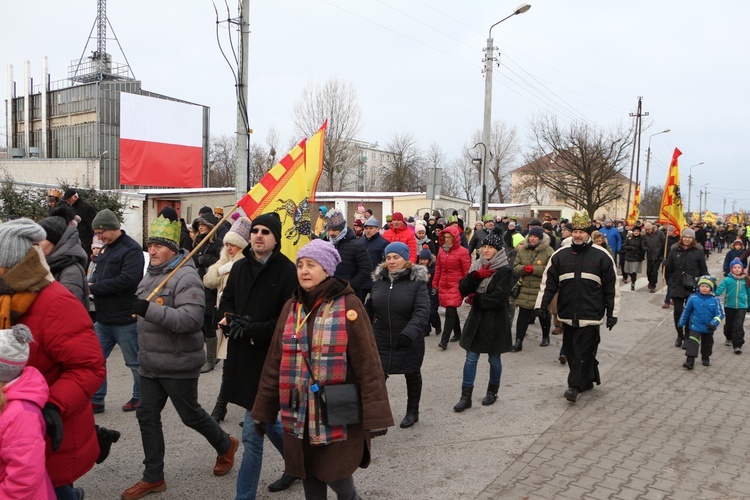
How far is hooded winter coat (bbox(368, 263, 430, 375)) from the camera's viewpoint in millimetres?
5676

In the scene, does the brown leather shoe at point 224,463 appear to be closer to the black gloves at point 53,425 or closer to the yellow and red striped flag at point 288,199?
the yellow and red striped flag at point 288,199

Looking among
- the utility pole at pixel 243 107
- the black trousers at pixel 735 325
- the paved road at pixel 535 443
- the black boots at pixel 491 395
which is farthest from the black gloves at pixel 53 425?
the black trousers at pixel 735 325

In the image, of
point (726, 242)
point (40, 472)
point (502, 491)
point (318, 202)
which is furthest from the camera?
point (726, 242)

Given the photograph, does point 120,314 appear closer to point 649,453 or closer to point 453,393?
point 453,393

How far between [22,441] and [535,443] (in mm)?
4126

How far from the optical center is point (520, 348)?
9.20 metres

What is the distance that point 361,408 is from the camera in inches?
127

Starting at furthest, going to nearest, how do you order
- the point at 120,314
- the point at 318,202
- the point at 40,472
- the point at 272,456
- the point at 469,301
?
the point at 318,202, the point at 469,301, the point at 120,314, the point at 272,456, the point at 40,472

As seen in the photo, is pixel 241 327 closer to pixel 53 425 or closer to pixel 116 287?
pixel 53 425

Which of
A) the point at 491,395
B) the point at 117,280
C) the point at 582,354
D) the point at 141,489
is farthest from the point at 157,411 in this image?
the point at 582,354

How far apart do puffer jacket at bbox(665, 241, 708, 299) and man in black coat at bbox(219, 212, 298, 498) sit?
314 inches

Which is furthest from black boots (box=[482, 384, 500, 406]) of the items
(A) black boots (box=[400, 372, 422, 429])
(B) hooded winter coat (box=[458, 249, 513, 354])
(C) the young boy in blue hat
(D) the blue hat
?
(C) the young boy in blue hat

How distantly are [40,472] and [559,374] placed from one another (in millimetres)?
6481

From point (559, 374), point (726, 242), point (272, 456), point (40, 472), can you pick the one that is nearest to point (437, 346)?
point (559, 374)
